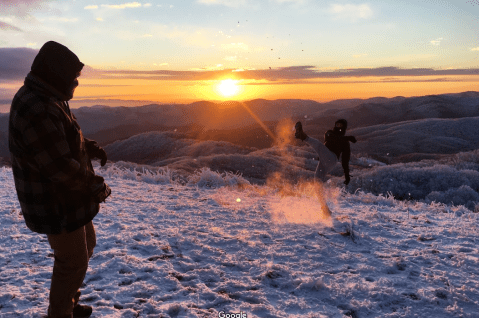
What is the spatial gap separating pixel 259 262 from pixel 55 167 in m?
3.26

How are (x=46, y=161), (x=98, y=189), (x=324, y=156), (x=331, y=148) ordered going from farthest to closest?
(x=331, y=148)
(x=324, y=156)
(x=98, y=189)
(x=46, y=161)

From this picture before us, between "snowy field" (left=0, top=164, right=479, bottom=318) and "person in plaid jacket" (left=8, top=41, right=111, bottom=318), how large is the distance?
1007 mm

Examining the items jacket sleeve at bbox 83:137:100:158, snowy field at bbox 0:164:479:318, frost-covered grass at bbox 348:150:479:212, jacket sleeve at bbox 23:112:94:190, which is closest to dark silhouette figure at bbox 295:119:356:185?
snowy field at bbox 0:164:479:318

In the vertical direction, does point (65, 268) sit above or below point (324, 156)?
below

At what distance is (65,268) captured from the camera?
2.71m

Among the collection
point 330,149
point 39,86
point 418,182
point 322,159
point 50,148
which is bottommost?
point 418,182

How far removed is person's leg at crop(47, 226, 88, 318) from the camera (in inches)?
105

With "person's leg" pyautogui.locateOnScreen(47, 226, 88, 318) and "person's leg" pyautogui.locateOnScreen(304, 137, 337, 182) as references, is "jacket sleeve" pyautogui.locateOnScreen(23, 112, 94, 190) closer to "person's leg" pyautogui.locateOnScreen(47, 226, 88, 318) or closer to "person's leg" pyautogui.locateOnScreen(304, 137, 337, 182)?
"person's leg" pyautogui.locateOnScreen(47, 226, 88, 318)

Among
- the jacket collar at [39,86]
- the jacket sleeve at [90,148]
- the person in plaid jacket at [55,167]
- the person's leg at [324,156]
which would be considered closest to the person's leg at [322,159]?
the person's leg at [324,156]

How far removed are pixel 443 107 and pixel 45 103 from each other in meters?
118

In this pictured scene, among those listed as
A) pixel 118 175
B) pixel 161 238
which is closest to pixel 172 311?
pixel 161 238

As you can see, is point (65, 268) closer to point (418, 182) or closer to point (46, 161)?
point (46, 161)

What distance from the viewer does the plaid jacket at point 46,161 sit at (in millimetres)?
2354

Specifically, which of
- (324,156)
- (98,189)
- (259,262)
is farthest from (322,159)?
(98,189)
